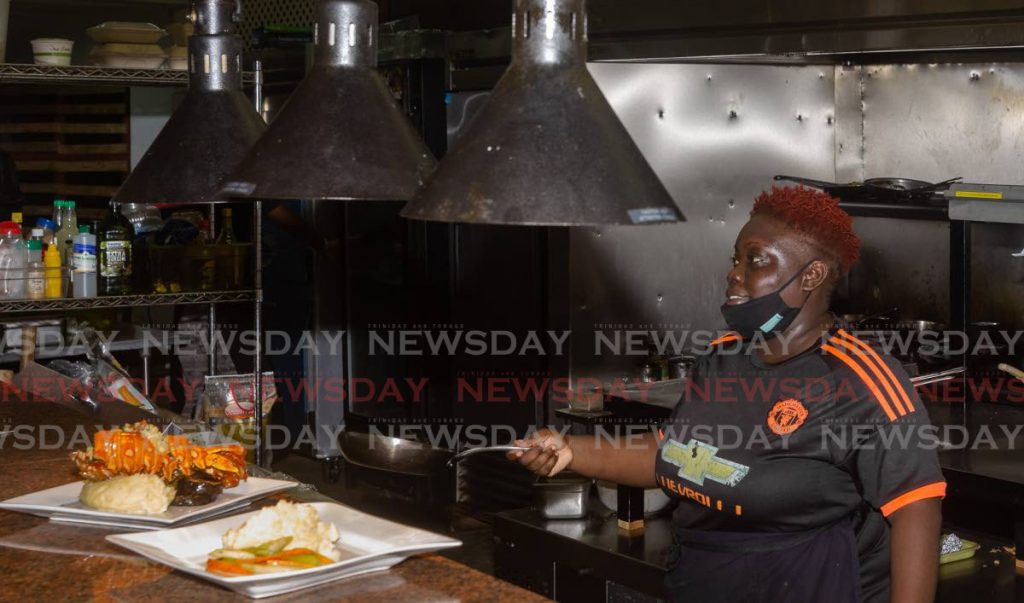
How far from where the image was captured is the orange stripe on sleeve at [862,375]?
2279 mm

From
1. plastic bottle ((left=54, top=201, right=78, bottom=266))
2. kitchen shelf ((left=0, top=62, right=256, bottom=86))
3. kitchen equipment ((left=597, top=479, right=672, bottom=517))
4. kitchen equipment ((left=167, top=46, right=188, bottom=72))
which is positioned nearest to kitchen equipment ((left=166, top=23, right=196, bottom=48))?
kitchen equipment ((left=167, top=46, right=188, bottom=72))

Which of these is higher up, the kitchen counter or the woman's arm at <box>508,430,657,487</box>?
the woman's arm at <box>508,430,657,487</box>

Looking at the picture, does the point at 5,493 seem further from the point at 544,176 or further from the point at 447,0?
the point at 447,0

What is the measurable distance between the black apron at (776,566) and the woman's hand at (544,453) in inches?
13.0

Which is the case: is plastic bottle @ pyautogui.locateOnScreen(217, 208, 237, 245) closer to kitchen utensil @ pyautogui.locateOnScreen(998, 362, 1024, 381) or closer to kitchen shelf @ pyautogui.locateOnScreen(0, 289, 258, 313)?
kitchen shelf @ pyautogui.locateOnScreen(0, 289, 258, 313)

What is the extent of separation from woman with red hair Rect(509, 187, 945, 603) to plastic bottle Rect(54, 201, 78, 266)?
1.96 metres

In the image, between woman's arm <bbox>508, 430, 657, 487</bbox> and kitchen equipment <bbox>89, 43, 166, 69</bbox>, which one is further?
kitchen equipment <bbox>89, 43, 166, 69</bbox>

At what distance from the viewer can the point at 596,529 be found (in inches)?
138

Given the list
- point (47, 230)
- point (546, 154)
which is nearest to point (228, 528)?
point (546, 154)

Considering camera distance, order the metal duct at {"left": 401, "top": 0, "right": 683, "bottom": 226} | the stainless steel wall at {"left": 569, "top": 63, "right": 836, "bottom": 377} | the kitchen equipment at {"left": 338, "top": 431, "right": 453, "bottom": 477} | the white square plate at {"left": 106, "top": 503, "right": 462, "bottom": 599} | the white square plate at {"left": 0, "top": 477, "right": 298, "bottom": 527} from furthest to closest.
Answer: the stainless steel wall at {"left": 569, "top": 63, "right": 836, "bottom": 377}
the kitchen equipment at {"left": 338, "top": 431, "right": 453, "bottom": 477}
the white square plate at {"left": 0, "top": 477, "right": 298, "bottom": 527}
the white square plate at {"left": 106, "top": 503, "right": 462, "bottom": 599}
the metal duct at {"left": 401, "top": 0, "right": 683, "bottom": 226}

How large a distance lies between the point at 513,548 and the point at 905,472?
1.70 m

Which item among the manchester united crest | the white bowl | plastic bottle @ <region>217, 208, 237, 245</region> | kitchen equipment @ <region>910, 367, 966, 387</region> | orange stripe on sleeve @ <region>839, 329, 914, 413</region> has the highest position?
the white bowl

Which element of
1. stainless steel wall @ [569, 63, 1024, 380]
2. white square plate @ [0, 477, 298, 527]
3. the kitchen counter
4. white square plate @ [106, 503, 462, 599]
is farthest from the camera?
stainless steel wall @ [569, 63, 1024, 380]

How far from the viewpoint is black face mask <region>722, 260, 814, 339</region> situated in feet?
8.13
